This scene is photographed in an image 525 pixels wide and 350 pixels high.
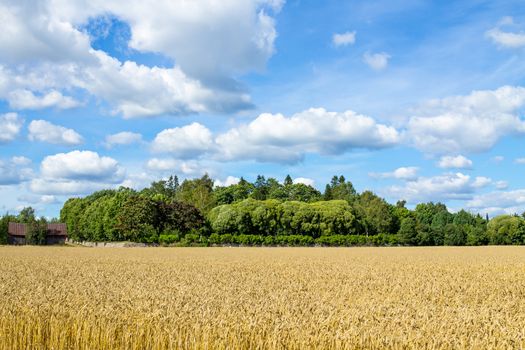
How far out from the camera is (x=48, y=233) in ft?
436

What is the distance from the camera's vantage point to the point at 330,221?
4407 inches

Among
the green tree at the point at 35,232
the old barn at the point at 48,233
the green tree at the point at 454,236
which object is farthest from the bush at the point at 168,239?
the green tree at the point at 454,236

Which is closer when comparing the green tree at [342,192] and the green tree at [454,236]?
the green tree at [454,236]

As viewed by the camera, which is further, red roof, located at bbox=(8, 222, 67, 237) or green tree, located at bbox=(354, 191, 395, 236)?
red roof, located at bbox=(8, 222, 67, 237)

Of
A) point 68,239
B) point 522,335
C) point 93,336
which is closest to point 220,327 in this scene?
point 93,336

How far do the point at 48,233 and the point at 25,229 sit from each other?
5538mm

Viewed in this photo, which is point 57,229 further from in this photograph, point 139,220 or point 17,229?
point 139,220

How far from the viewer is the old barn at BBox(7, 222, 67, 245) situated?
130625 mm

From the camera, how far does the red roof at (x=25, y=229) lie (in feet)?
434

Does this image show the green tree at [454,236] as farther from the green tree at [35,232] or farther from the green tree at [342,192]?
the green tree at [35,232]

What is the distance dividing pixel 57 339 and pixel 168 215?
9077 cm

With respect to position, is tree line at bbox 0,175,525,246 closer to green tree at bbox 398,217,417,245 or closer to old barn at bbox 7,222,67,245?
green tree at bbox 398,217,417,245

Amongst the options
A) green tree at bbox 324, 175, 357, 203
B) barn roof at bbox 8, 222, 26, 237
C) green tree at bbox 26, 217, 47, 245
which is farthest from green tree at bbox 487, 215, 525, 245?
barn roof at bbox 8, 222, 26, 237

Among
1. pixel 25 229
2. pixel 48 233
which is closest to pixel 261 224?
pixel 48 233
